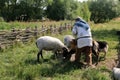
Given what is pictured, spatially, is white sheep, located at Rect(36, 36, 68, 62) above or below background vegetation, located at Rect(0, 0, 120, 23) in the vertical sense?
above

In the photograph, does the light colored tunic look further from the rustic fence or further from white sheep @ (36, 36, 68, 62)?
the rustic fence

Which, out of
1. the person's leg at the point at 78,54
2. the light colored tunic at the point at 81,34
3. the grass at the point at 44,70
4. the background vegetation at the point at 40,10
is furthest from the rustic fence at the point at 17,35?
the background vegetation at the point at 40,10

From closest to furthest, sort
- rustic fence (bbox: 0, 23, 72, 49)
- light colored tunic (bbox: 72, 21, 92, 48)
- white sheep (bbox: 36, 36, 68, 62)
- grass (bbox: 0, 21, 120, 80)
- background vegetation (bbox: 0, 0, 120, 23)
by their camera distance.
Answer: grass (bbox: 0, 21, 120, 80)
light colored tunic (bbox: 72, 21, 92, 48)
white sheep (bbox: 36, 36, 68, 62)
rustic fence (bbox: 0, 23, 72, 49)
background vegetation (bbox: 0, 0, 120, 23)

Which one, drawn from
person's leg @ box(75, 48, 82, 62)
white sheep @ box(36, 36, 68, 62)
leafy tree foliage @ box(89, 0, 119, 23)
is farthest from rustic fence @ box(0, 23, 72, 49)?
leafy tree foliage @ box(89, 0, 119, 23)

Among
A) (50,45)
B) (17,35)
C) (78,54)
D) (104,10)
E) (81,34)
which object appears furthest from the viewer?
(104,10)

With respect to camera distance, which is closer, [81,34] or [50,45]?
[81,34]

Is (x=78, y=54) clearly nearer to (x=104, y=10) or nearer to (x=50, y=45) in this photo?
(x=50, y=45)

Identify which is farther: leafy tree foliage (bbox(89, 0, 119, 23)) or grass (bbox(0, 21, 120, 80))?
leafy tree foliage (bbox(89, 0, 119, 23))

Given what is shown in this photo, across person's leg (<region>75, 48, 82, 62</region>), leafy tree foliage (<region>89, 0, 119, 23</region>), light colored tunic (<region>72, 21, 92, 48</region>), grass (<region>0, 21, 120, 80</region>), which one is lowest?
leafy tree foliage (<region>89, 0, 119, 23</region>)

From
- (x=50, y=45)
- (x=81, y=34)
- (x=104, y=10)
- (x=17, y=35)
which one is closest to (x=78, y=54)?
(x=81, y=34)

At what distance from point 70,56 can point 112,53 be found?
275 cm

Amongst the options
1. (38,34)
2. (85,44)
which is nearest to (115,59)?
(85,44)

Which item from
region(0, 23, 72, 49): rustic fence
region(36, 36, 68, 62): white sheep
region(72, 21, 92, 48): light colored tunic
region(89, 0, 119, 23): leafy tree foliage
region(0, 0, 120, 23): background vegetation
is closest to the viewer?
region(72, 21, 92, 48): light colored tunic

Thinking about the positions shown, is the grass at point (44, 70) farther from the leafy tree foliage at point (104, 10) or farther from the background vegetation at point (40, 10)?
the leafy tree foliage at point (104, 10)
